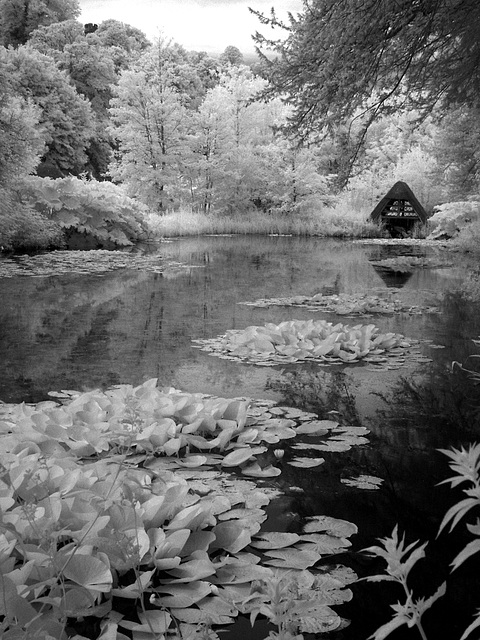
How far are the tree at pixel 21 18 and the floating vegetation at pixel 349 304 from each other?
30987 mm

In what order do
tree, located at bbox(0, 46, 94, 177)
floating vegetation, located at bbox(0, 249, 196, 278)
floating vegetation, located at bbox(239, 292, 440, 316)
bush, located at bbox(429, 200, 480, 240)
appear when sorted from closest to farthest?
floating vegetation, located at bbox(239, 292, 440, 316)
floating vegetation, located at bbox(0, 249, 196, 278)
bush, located at bbox(429, 200, 480, 240)
tree, located at bbox(0, 46, 94, 177)

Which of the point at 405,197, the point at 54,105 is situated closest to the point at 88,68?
the point at 54,105

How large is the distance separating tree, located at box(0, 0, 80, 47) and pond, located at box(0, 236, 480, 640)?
2725 centimetres

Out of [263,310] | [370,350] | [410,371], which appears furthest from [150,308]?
[410,371]

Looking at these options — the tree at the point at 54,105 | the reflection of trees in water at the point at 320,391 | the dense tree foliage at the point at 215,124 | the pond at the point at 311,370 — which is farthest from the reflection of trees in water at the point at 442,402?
the tree at the point at 54,105

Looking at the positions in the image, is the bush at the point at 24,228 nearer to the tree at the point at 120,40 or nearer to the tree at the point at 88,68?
the tree at the point at 88,68

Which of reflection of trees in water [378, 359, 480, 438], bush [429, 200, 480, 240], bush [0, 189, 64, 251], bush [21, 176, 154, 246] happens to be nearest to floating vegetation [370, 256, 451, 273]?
bush [429, 200, 480, 240]

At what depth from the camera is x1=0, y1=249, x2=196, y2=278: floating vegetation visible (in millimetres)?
10938

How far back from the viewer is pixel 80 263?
12469 mm

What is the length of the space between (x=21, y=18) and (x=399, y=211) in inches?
934

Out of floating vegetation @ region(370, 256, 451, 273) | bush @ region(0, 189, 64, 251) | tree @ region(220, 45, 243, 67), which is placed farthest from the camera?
tree @ region(220, 45, 243, 67)

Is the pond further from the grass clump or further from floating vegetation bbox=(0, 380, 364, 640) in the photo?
the grass clump

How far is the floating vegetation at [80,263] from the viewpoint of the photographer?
10.9 m

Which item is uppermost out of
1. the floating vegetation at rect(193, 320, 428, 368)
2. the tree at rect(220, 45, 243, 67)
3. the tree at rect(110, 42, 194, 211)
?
the tree at rect(220, 45, 243, 67)
